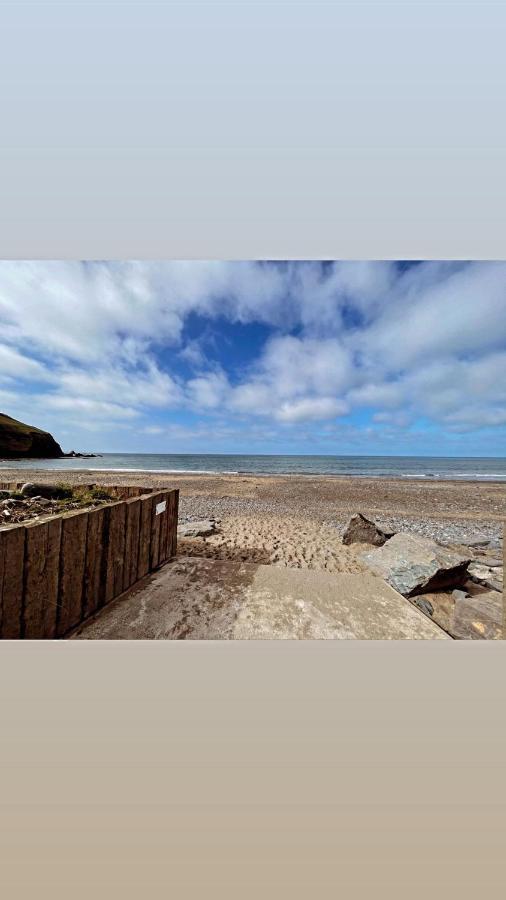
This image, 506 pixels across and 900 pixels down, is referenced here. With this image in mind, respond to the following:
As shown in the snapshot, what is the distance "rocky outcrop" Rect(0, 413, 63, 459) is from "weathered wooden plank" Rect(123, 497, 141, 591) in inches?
1283

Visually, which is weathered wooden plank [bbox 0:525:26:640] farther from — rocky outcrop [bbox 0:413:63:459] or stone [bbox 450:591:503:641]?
rocky outcrop [bbox 0:413:63:459]

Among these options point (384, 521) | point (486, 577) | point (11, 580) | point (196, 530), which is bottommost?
point (384, 521)

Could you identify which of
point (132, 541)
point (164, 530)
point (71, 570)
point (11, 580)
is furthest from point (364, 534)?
point (11, 580)

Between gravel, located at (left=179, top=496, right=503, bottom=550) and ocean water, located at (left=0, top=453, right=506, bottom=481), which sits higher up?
ocean water, located at (left=0, top=453, right=506, bottom=481)

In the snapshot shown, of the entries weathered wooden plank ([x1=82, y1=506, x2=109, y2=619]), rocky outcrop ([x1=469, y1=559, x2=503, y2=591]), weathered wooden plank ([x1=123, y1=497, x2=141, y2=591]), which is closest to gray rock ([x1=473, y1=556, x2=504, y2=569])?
rocky outcrop ([x1=469, y1=559, x2=503, y2=591])

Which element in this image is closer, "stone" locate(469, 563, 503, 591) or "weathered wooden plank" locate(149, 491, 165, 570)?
"weathered wooden plank" locate(149, 491, 165, 570)

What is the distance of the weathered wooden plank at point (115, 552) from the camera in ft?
8.25

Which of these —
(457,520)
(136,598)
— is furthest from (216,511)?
(457,520)

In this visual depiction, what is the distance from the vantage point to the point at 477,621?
258 cm

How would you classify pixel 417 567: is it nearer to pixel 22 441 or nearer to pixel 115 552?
pixel 115 552

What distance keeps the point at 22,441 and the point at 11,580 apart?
3783 centimetres

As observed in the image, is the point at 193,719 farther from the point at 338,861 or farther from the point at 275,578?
the point at 275,578

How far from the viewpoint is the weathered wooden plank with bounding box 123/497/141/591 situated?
2767mm

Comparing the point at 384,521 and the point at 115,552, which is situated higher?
the point at 115,552
